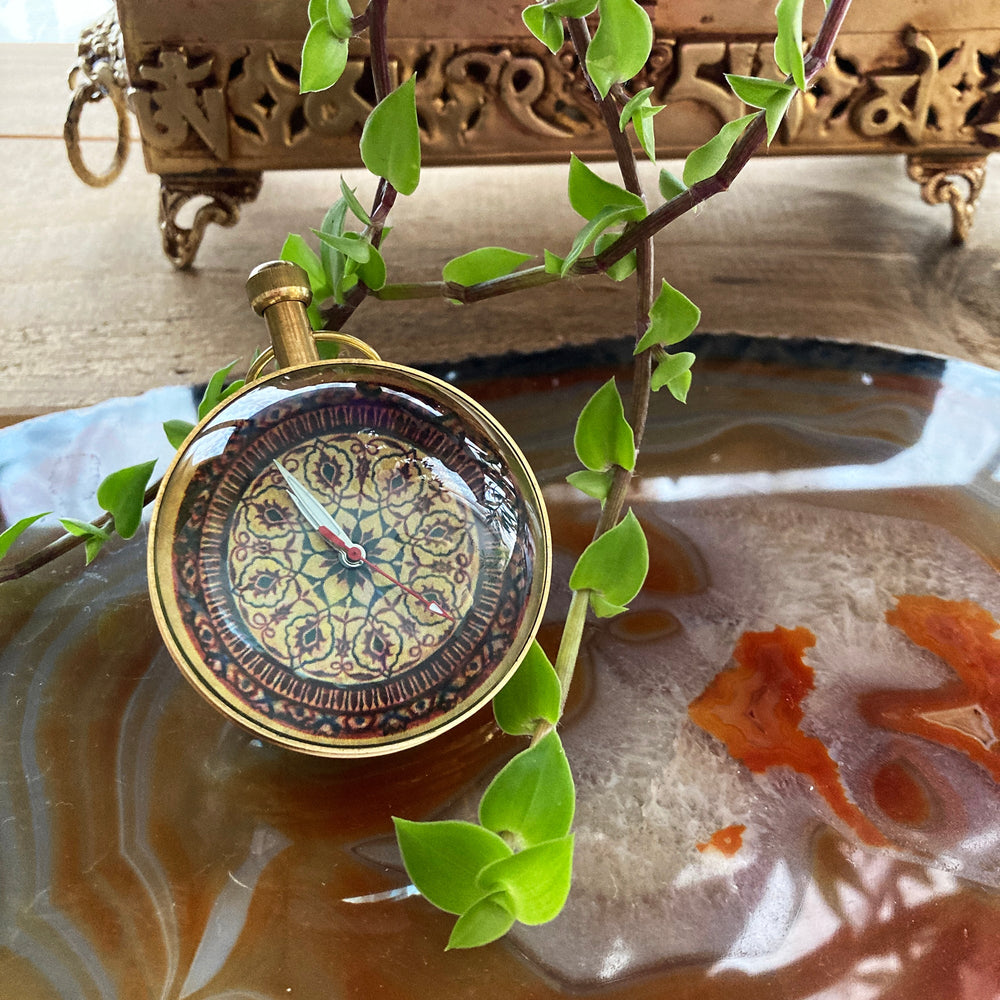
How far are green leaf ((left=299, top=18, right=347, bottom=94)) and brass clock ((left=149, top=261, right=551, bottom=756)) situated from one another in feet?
0.24

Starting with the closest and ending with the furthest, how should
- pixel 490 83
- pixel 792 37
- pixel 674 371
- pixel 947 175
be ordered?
pixel 792 37 < pixel 674 371 < pixel 490 83 < pixel 947 175

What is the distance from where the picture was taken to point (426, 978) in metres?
0.30

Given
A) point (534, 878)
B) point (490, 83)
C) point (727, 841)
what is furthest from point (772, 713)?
point (490, 83)

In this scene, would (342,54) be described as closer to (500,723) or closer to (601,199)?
(601,199)

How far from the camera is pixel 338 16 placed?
0.31 metres

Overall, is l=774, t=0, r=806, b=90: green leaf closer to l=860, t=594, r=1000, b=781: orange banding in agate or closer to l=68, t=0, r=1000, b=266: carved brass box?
l=860, t=594, r=1000, b=781: orange banding in agate

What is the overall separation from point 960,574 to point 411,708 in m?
0.28

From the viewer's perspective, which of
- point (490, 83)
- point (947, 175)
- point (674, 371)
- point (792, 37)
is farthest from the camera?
point (947, 175)

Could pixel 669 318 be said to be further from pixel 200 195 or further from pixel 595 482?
pixel 200 195

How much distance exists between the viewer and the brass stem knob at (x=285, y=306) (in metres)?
0.35

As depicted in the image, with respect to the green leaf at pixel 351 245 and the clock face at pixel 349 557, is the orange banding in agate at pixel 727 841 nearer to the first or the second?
the clock face at pixel 349 557

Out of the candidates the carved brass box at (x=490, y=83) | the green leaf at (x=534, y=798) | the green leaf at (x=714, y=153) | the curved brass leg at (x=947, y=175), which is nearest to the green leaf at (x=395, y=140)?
the green leaf at (x=714, y=153)

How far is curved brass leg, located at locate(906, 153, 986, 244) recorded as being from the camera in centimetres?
77

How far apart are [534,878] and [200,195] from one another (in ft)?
2.10
